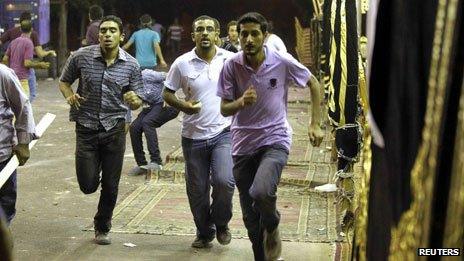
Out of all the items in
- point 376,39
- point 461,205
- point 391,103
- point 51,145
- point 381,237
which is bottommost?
point 51,145

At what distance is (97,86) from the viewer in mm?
7219

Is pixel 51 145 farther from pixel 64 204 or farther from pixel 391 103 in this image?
pixel 391 103

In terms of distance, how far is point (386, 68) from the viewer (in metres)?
2.46

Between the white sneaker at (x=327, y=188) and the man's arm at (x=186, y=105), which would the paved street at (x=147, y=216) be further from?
the man's arm at (x=186, y=105)

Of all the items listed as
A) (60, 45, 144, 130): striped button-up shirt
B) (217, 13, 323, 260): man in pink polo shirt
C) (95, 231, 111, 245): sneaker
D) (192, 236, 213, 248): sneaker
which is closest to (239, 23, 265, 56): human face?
(217, 13, 323, 260): man in pink polo shirt

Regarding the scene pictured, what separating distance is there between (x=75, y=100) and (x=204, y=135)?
117 cm

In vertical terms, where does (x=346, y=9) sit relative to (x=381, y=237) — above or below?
above

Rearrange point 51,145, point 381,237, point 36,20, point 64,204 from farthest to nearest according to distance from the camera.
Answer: point 36,20
point 51,145
point 64,204
point 381,237

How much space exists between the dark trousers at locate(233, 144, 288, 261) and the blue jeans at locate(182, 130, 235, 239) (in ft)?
2.27

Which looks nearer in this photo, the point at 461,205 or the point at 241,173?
the point at 461,205

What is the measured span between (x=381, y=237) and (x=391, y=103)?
429 mm

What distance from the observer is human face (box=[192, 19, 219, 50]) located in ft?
23.5

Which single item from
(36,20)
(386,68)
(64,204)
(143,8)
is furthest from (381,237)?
(143,8)

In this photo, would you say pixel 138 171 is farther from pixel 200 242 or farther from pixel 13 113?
pixel 13 113
